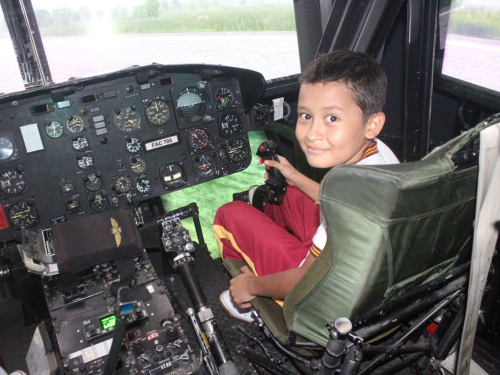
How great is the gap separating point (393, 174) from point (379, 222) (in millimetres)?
116

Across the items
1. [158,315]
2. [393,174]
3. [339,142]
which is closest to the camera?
[393,174]

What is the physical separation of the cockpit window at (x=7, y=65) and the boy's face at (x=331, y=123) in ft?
6.59

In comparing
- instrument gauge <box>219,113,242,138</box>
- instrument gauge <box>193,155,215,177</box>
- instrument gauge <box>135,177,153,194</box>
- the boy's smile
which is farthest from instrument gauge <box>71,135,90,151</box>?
the boy's smile

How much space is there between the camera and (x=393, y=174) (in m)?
0.85

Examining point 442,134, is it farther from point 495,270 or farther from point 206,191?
point 206,191

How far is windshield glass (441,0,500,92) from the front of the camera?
2.18 m

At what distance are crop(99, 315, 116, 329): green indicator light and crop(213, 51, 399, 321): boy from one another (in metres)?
0.57

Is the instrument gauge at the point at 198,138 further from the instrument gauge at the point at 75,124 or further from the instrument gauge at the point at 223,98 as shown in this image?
the instrument gauge at the point at 75,124

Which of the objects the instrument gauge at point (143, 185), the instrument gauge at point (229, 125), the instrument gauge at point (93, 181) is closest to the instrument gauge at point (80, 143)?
the instrument gauge at point (93, 181)

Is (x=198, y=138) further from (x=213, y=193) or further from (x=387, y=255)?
(x=387, y=255)

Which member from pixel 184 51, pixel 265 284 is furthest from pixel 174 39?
pixel 265 284

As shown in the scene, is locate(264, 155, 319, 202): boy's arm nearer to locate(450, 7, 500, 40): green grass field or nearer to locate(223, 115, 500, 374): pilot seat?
locate(223, 115, 500, 374): pilot seat

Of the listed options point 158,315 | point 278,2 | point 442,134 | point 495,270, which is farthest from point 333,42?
point 158,315

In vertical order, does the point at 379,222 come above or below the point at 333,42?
below
